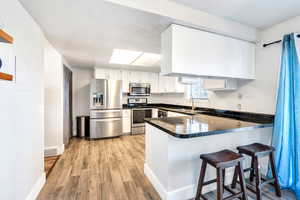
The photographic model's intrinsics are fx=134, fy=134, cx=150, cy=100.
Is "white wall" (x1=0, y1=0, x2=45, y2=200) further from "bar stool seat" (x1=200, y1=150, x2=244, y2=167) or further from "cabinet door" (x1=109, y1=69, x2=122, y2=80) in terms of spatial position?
"cabinet door" (x1=109, y1=69, x2=122, y2=80)

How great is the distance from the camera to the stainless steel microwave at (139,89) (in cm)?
462

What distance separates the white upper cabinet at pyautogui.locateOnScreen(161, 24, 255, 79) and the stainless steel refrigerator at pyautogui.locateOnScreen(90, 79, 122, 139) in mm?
2520

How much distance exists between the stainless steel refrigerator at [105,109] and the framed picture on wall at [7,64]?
8.76 ft

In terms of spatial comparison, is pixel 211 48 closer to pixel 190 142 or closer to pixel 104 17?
pixel 190 142

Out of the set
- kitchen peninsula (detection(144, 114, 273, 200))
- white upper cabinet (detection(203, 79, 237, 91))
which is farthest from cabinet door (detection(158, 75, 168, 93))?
kitchen peninsula (detection(144, 114, 273, 200))

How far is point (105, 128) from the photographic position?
154 inches

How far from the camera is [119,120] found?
13.5ft

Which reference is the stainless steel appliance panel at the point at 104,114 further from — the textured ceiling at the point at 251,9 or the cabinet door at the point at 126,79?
the textured ceiling at the point at 251,9

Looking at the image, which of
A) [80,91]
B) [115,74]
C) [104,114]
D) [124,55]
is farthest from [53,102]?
[115,74]

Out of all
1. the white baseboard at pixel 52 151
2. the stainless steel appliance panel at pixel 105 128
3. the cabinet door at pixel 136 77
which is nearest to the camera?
the white baseboard at pixel 52 151

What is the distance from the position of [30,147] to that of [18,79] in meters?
0.78

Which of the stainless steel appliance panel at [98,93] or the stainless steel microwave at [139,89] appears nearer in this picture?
the stainless steel appliance panel at [98,93]

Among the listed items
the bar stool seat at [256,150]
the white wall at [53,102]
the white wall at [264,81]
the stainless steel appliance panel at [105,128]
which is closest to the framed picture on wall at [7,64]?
the white wall at [53,102]

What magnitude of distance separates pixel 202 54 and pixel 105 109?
3.07 meters
